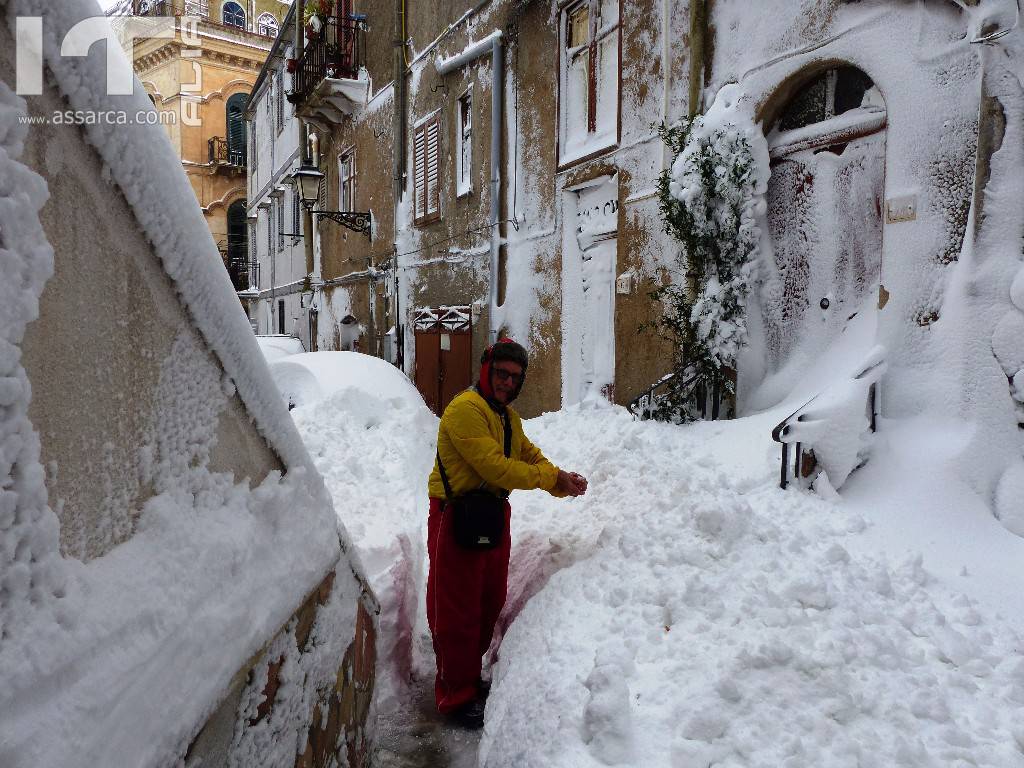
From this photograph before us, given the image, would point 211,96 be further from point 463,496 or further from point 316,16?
point 463,496

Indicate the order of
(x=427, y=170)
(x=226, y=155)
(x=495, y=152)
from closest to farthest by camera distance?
(x=495, y=152), (x=427, y=170), (x=226, y=155)

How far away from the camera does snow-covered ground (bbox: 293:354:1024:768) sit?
7.73 ft

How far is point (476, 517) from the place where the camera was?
11.6 ft

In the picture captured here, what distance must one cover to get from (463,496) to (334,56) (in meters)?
14.6

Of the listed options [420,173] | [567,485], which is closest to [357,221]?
[420,173]

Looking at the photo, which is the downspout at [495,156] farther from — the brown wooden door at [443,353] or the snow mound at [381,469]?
the snow mound at [381,469]

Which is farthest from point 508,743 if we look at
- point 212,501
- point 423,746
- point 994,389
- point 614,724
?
point 994,389

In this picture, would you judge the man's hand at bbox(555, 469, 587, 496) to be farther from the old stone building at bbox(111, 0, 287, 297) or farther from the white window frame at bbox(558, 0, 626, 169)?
the old stone building at bbox(111, 0, 287, 297)

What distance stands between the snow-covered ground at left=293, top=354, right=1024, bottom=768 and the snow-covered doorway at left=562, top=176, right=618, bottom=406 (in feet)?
10.9

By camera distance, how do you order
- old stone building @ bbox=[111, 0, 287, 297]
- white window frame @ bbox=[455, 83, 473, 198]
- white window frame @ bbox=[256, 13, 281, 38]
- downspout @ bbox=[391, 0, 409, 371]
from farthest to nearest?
white window frame @ bbox=[256, 13, 281, 38], old stone building @ bbox=[111, 0, 287, 297], downspout @ bbox=[391, 0, 409, 371], white window frame @ bbox=[455, 83, 473, 198]

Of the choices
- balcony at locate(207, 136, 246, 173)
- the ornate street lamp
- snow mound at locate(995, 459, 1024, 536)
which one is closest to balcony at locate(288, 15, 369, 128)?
the ornate street lamp

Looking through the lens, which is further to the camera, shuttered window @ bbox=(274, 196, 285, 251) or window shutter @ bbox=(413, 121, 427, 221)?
shuttered window @ bbox=(274, 196, 285, 251)

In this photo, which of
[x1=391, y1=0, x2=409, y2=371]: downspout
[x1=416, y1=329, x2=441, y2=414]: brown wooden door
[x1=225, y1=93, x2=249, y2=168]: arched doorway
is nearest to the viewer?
[x1=416, y1=329, x2=441, y2=414]: brown wooden door

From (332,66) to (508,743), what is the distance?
1528cm
